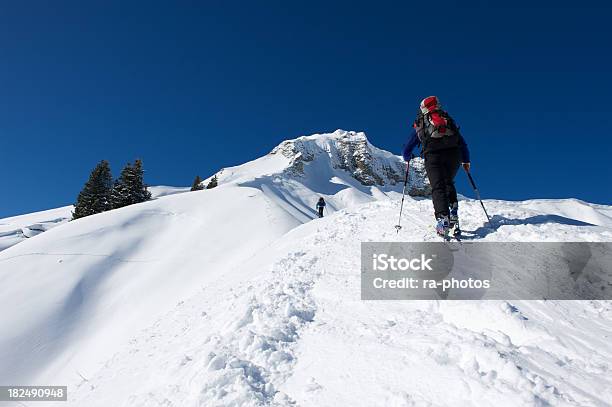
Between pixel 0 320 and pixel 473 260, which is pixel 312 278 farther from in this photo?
pixel 0 320

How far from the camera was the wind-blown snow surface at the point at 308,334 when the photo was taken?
8.87ft

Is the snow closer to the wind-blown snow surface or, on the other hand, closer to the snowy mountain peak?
the wind-blown snow surface

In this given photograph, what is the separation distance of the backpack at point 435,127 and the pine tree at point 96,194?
34347mm

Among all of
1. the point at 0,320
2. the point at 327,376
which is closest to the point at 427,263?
the point at 327,376

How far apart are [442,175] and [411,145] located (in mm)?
977

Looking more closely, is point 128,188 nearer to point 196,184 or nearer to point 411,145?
point 196,184

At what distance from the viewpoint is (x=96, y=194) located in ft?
110

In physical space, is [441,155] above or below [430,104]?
below

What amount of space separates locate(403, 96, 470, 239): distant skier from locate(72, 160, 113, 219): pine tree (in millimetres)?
34411

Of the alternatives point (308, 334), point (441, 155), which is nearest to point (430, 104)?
point (441, 155)

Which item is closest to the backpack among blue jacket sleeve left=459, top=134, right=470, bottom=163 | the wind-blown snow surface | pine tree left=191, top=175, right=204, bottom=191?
blue jacket sleeve left=459, top=134, right=470, bottom=163

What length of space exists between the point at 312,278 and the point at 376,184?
9945 cm

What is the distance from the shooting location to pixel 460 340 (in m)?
3.11

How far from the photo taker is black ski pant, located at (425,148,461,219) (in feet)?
19.1
